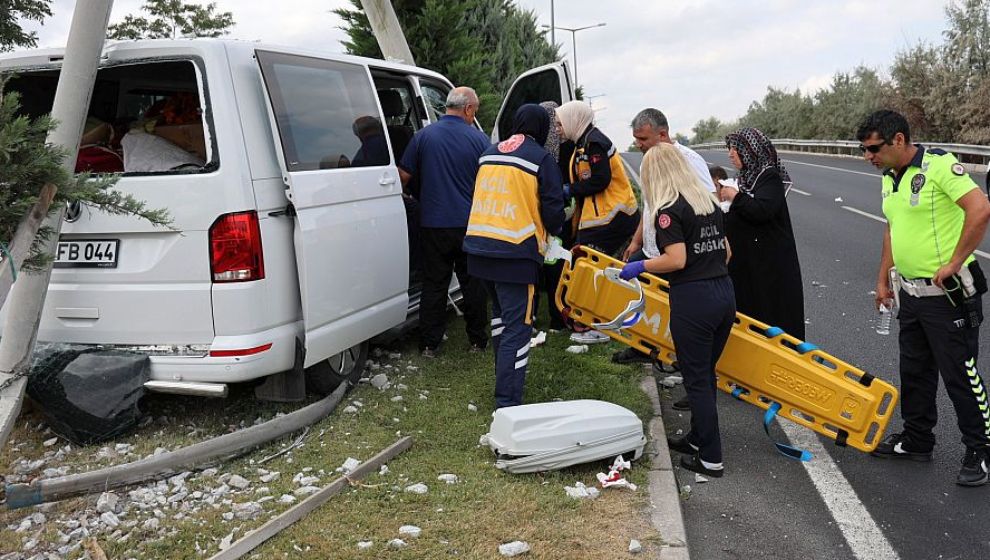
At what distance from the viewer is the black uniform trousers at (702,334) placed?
4.00 metres

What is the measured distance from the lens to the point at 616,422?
13.1 feet

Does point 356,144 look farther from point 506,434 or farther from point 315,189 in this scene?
point 506,434

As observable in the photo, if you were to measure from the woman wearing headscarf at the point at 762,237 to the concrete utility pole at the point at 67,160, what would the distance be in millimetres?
3444

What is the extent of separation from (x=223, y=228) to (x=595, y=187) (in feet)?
9.55

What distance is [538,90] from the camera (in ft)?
25.3

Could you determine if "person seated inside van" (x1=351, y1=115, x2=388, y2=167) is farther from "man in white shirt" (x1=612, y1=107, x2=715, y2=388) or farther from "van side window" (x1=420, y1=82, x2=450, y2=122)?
"man in white shirt" (x1=612, y1=107, x2=715, y2=388)

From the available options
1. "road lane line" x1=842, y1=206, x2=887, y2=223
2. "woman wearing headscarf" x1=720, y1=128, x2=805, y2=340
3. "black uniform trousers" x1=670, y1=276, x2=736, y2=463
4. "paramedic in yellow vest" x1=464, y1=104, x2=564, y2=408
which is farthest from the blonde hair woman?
"road lane line" x1=842, y1=206, x2=887, y2=223

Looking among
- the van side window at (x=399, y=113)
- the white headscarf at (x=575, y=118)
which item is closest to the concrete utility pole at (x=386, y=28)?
the van side window at (x=399, y=113)

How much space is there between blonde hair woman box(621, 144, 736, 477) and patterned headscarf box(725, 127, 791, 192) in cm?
82

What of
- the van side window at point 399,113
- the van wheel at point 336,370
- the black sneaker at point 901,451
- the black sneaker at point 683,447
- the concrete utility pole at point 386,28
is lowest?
the black sneaker at point 901,451

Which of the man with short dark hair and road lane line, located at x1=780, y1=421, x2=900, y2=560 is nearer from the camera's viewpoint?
road lane line, located at x1=780, y1=421, x2=900, y2=560

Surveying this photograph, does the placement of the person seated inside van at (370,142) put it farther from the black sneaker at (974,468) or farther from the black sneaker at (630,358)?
the black sneaker at (974,468)

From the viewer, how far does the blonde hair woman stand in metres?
3.93

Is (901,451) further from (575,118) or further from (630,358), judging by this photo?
(575,118)
